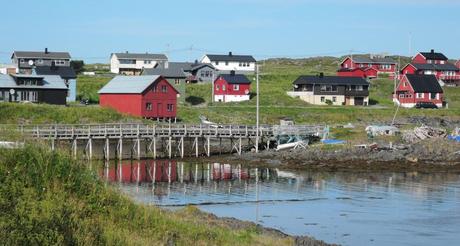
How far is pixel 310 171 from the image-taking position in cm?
5050

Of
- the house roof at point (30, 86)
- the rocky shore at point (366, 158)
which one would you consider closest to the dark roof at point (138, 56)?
the house roof at point (30, 86)

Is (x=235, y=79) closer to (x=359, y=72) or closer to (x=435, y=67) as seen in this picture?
(x=359, y=72)

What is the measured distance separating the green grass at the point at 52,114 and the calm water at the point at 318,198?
1367 cm

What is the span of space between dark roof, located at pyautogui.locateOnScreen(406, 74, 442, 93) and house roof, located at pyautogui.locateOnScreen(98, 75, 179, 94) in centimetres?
3910

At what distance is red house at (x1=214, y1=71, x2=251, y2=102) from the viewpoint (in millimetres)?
93750

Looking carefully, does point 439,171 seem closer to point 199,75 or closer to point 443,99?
point 443,99

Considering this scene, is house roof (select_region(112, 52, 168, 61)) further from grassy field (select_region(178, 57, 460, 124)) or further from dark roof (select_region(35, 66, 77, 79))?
dark roof (select_region(35, 66, 77, 79))

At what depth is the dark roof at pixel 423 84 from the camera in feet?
317

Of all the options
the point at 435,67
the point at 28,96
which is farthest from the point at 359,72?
the point at 28,96

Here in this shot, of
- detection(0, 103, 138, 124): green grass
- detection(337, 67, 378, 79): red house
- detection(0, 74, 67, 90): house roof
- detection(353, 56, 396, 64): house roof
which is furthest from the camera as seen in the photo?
detection(353, 56, 396, 64): house roof

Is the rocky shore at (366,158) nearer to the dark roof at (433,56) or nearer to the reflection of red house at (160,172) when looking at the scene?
the reflection of red house at (160,172)

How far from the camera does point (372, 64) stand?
Result: 407 feet

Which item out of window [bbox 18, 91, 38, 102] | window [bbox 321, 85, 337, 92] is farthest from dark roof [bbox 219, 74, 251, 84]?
window [bbox 18, 91, 38, 102]

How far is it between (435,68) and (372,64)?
11.8 m
